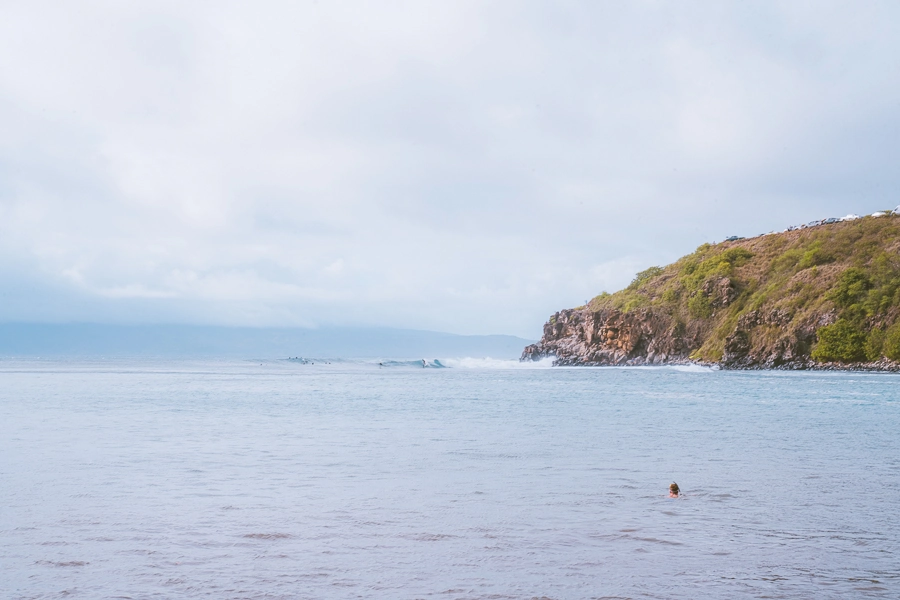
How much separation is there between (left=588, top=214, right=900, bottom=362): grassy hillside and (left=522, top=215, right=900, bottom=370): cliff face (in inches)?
6.9

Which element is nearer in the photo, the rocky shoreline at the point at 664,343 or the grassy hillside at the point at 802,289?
→ the grassy hillside at the point at 802,289

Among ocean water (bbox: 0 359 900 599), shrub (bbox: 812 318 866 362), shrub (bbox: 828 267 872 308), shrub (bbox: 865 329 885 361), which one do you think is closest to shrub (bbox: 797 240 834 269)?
shrub (bbox: 828 267 872 308)

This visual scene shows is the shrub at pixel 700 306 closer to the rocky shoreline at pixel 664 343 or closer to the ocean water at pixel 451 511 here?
the rocky shoreline at pixel 664 343

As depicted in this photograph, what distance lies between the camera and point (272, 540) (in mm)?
12188

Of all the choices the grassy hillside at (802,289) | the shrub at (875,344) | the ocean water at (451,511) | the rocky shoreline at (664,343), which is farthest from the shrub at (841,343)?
the ocean water at (451,511)

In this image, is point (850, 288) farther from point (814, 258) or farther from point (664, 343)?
point (664, 343)

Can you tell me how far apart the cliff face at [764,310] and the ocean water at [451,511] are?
87026mm

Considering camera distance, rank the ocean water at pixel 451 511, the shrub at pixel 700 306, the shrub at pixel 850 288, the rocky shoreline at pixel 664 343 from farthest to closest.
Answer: the shrub at pixel 700 306, the rocky shoreline at pixel 664 343, the shrub at pixel 850 288, the ocean water at pixel 451 511

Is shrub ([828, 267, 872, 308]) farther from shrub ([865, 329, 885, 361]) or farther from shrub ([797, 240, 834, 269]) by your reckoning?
shrub ([797, 240, 834, 269])

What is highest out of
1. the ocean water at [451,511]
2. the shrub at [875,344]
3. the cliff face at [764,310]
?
the cliff face at [764,310]

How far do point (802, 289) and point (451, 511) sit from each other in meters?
121

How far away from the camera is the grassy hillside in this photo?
105938 mm

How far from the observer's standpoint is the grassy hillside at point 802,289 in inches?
4171

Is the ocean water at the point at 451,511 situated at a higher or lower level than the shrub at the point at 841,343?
lower
